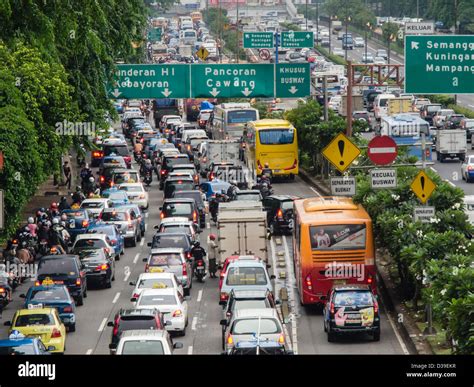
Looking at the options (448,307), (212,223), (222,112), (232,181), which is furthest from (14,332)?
(222,112)

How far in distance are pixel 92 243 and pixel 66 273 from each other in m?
4.67

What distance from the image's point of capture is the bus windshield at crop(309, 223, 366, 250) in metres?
33.8

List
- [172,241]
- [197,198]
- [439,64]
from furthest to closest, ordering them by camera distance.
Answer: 1. [197,198]
2. [172,241]
3. [439,64]

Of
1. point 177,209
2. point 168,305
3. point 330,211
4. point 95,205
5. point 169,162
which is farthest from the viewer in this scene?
point 169,162

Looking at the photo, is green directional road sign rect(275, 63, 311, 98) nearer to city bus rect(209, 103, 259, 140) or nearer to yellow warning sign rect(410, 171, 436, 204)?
yellow warning sign rect(410, 171, 436, 204)

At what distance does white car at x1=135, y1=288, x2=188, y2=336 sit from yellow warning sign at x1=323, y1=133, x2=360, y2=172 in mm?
8488

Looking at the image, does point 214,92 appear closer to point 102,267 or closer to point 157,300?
point 102,267

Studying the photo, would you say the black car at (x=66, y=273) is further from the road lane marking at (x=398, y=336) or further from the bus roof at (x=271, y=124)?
the bus roof at (x=271, y=124)

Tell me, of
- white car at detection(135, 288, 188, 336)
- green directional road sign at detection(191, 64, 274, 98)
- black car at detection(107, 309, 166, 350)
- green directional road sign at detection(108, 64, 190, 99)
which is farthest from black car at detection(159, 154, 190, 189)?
black car at detection(107, 309, 166, 350)

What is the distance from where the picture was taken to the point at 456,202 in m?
35.5

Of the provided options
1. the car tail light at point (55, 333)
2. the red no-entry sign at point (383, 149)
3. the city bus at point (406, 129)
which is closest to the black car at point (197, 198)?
the red no-entry sign at point (383, 149)

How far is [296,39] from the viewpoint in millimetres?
82125

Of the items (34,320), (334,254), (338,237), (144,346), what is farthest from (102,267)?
(144,346)

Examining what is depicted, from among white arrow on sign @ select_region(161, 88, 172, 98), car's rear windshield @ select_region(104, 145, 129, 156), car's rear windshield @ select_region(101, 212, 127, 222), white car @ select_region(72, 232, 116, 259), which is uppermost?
Result: white arrow on sign @ select_region(161, 88, 172, 98)
